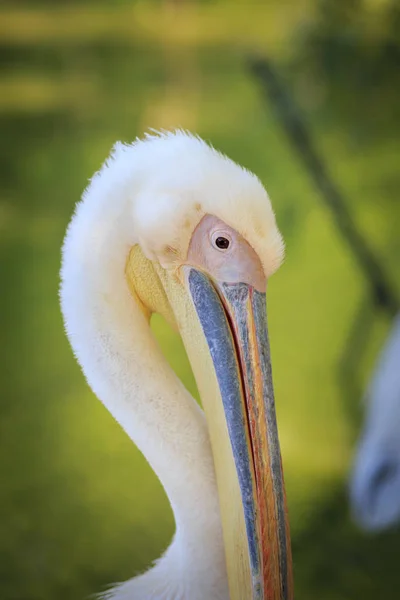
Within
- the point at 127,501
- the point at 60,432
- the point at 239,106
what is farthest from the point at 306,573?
the point at 239,106

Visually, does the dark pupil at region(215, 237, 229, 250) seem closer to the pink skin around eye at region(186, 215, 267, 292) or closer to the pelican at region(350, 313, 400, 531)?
the pink skin around eye at region(186, 215, 267, 292)

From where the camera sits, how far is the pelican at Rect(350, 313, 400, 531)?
2.16 m

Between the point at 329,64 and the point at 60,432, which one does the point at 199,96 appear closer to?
the point at 329,64

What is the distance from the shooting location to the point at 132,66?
10.3ft

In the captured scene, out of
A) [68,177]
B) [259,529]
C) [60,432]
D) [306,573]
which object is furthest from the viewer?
[68,177]

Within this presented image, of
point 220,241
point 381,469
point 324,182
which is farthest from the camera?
point 324,182

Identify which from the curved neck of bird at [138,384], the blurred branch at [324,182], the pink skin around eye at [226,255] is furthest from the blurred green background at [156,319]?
the pink skin around eye at [226,255]

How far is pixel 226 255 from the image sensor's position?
1096 mm

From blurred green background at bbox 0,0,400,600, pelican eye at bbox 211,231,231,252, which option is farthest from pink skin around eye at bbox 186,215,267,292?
blurred green background at bbox 0,0,400,600

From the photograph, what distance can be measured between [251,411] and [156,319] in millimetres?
1527

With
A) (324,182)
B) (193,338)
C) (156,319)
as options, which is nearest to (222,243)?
(193,338)

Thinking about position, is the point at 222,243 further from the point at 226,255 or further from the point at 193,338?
the point at 193,338

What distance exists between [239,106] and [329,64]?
1.19 feet

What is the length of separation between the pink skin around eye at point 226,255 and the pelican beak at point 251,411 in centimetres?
1
